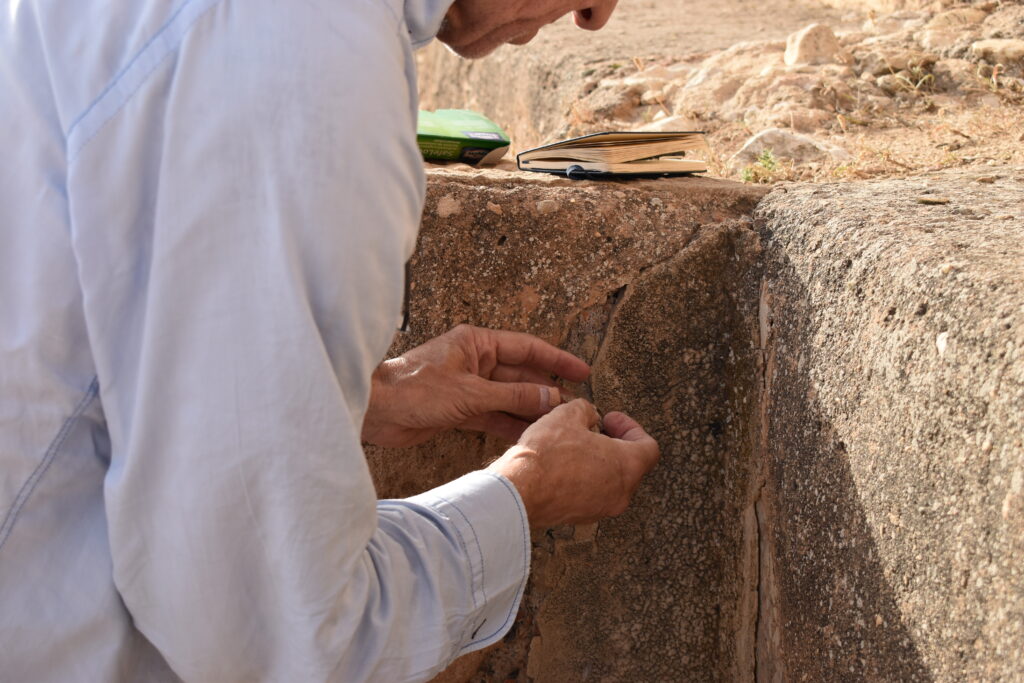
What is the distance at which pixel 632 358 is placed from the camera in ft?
5.36

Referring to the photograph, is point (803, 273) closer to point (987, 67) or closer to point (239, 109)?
point (239, 109)

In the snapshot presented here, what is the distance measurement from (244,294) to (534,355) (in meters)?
0.82

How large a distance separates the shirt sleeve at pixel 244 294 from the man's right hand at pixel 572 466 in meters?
0.37

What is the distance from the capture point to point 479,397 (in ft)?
4.85

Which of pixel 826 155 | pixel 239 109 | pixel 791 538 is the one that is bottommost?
pixel 791 538

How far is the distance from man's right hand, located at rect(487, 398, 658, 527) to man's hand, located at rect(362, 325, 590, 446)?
11 centimetres

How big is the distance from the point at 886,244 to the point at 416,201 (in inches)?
28.4

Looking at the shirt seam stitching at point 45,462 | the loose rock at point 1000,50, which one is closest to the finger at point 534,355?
the shirt seam stitching at point 45,462

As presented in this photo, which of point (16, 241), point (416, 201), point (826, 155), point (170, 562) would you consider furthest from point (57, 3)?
point (826, 155)

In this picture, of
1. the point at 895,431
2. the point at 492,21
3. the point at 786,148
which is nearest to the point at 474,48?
the point at 492,21

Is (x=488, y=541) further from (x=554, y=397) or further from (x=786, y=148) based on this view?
(x=786, y=148)

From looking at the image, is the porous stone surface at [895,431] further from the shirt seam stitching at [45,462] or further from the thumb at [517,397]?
the shirt seam stitching at [45,462]

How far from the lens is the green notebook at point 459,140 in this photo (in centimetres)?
198

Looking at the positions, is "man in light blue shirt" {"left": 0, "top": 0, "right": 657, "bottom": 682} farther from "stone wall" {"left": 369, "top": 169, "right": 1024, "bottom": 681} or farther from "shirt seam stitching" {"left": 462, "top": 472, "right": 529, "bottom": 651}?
"stone wall" {"left": 369, "top": 169, "right": 1024, "bottom": 681}
